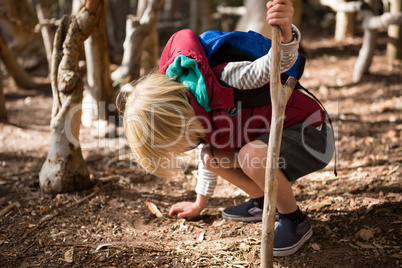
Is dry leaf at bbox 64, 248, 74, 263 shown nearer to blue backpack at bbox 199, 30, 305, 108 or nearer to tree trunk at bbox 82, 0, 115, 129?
blue backpack at bbox 199, 30, 305, 108

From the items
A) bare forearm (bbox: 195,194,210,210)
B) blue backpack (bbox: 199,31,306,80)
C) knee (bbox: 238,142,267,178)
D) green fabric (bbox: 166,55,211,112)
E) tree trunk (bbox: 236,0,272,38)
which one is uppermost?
tree trunk (bbox: 236,0,272,38)

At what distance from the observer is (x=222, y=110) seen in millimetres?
1841

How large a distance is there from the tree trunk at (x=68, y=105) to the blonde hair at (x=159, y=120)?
736mm

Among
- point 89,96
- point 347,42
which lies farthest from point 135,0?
point 89,96

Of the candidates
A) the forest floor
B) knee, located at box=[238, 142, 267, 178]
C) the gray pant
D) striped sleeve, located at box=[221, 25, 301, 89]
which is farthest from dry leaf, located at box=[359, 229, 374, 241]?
striped sleeve, located at box=[221, 25, 301, 89]

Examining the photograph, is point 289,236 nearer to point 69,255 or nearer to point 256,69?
point 256,69

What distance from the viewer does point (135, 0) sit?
40.7 ft

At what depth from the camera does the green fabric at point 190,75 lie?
1.75 m

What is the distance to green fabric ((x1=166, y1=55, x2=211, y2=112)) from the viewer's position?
68.7 inches

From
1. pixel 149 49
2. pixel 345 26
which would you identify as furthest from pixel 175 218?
pixel 345 26

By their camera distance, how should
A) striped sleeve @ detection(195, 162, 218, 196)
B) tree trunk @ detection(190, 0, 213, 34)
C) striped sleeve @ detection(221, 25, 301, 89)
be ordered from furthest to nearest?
tree trunk @ detection(190, 0, 213, 34), striped sleeve @ detection(195, 162, 218, 196), striped sleeve @ detection(221, 25, 301, 89)

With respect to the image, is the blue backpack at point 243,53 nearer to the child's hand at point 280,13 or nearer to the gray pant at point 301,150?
the gray pant at point 301,150

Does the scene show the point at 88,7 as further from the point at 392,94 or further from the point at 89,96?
the point at 392,94

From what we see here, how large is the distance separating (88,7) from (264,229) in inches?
67.0
